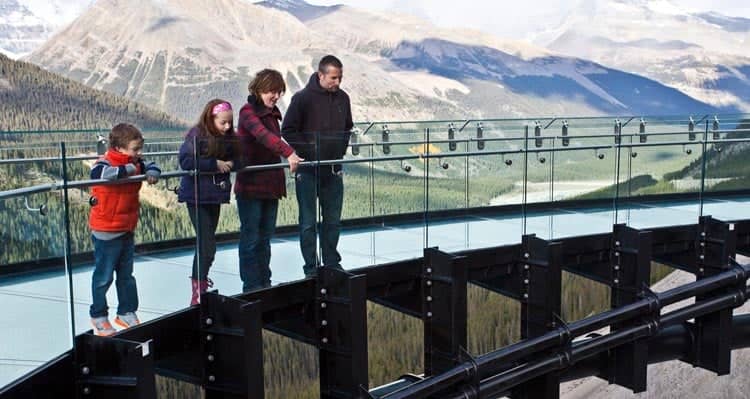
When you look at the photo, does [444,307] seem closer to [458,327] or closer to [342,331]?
[458,327]

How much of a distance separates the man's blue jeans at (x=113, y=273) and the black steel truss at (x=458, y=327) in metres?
0.25

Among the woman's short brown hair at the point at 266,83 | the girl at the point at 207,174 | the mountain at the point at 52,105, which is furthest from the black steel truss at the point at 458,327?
the mountain at the point at 52,105

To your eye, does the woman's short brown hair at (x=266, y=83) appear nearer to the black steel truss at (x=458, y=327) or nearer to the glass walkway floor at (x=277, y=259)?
the glass walkway floor at (x=277, y=259)

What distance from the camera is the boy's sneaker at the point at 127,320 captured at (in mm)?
6852

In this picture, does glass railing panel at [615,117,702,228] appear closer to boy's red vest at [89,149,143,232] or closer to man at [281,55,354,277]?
man at [281,55,354,277]

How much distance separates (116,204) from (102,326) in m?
0.79

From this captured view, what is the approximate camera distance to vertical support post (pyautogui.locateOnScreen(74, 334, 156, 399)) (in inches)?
245

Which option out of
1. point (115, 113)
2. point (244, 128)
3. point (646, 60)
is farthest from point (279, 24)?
point (244, 128)

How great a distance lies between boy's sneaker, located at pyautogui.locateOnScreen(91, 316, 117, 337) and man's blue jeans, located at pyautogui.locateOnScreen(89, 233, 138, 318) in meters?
0.03

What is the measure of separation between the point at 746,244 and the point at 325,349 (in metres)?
7.31

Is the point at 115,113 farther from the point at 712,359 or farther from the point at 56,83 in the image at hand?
the point at 712,359

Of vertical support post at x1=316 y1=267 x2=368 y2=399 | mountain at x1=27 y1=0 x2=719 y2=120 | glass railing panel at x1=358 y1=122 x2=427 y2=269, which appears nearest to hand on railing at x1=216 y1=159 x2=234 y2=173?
vertical support post at x1=316 y1=267 x2=368 y2=399

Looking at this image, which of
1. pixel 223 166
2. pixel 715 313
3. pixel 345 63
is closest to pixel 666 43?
pixel 345 63

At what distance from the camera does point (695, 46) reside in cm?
8594
